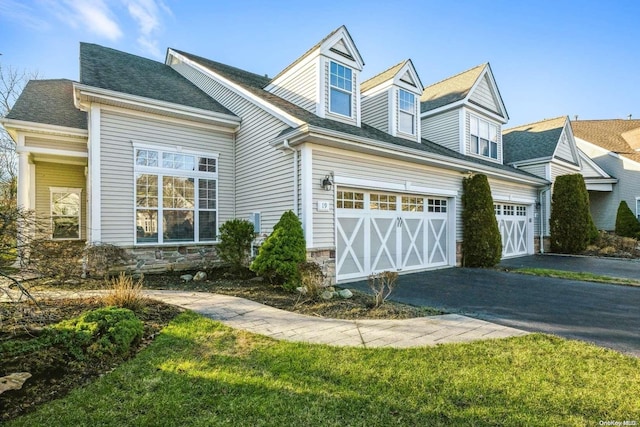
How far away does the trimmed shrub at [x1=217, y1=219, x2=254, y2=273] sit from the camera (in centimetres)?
806

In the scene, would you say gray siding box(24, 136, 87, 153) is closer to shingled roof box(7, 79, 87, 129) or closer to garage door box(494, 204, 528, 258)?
shingled roof box(7, 79, 87, 129)

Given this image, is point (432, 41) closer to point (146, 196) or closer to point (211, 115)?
point (211, 115)

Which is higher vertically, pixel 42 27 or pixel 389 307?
pixel 42 27

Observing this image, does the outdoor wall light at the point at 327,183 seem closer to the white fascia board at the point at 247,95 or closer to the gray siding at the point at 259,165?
the gray siding at the point at 259,165

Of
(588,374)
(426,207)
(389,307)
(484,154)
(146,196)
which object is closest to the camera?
(588,374)

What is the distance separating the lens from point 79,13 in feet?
27.9

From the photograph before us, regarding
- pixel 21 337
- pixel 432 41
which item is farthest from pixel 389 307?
pixel 432 41

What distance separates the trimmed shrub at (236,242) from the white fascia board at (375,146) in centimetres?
227

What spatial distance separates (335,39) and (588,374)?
9.17 metres

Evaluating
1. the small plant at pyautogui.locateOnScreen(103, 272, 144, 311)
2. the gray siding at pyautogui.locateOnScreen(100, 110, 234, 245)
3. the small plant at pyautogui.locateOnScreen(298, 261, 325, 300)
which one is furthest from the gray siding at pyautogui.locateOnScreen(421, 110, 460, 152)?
the small plant at pyautogui.locateOnScreen(103, 272, 144, 311)

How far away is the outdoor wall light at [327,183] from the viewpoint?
24.2ft

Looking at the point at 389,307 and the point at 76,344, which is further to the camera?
the point at 389,307

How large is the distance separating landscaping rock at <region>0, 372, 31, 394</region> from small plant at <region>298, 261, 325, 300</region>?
393 cm

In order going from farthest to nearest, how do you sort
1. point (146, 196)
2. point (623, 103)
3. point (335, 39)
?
point (623, 103) → point (335, 39) → point (146, 196)
